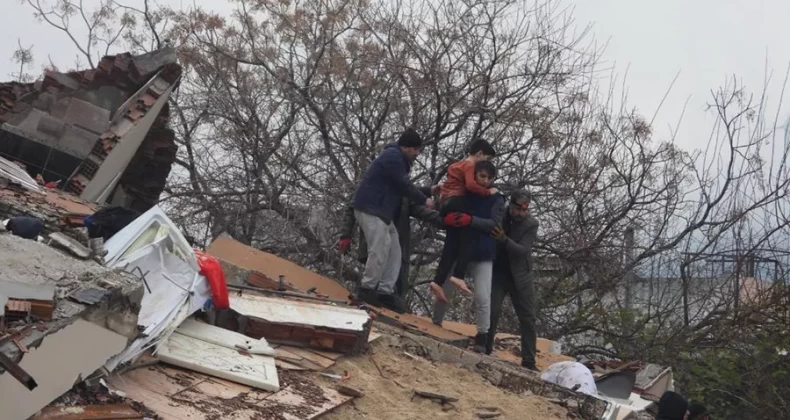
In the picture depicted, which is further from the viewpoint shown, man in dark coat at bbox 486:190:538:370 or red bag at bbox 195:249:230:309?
man in dark coat at bbox 486:190:538:370

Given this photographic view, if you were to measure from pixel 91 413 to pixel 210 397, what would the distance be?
784 millimetres

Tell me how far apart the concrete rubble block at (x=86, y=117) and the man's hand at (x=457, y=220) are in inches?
163

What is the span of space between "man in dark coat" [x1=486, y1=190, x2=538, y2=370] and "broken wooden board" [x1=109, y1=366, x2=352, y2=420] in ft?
9.18

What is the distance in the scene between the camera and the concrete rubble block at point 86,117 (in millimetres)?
8763

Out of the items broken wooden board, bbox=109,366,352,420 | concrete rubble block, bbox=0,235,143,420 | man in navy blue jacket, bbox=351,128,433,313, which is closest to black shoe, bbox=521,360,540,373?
man in navy blue jacket, bbox=351,128,433,313

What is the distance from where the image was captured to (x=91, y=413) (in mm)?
3438

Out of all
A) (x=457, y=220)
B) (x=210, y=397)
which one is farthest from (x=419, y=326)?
(x=210, y=397)

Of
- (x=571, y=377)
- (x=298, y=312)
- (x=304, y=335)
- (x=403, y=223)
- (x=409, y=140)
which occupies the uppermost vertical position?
(x=409, y=140)

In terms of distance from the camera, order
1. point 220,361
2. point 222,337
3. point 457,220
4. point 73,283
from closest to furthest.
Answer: point 73,283
point 220,361
point 222,337
point 457,220

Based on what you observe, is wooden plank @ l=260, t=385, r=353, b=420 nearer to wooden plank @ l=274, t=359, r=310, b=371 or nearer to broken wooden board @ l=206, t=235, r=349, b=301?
wooden plank @ l=274, t=359, r=310, b=371

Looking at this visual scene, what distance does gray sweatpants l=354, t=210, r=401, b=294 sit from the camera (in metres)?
7.07

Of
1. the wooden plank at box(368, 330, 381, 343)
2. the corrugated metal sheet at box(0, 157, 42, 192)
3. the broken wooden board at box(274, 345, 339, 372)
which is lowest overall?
the broken wooden board at box(274, 345, 339, 372)

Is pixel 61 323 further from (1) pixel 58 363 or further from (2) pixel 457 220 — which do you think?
(2) pixel 457 220

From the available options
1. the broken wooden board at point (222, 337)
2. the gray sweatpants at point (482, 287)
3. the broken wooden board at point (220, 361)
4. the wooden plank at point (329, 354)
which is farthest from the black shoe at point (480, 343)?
the broken wooden board at point (220, 361)
